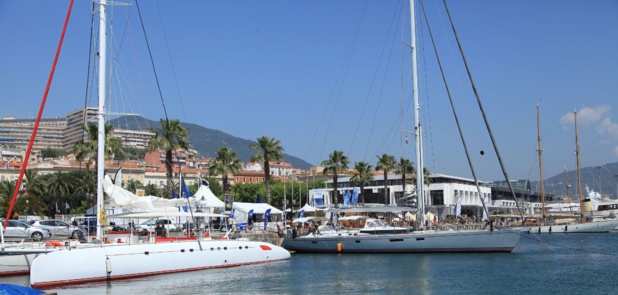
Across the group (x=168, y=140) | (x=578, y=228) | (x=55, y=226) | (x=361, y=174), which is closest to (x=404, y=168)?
(x=361, y=174)

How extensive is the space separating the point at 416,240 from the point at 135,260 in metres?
20.2

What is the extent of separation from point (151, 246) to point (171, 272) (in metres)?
1.78

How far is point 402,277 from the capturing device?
109 feet

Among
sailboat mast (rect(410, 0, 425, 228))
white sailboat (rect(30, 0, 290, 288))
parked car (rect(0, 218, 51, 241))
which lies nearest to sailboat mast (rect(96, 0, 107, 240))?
white sailboat (rect(30, 0, 290, 288))

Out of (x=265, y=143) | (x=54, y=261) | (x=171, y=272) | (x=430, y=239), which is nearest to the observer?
(x=54, y=261)

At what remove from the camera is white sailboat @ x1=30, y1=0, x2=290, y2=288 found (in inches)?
1174

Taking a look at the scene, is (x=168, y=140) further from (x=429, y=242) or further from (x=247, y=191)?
(x=247, y=191)

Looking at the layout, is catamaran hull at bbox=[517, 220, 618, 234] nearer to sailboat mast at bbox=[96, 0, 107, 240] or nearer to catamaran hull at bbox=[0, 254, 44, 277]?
sailboat mast at bbox=[96, 0, 107, 240]

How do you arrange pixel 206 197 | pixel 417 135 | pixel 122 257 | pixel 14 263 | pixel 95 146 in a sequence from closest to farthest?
pixel 122 257, pixel 14 263, pixel 417 135, pixel 206 197, pixel 95 146

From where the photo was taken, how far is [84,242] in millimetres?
33062

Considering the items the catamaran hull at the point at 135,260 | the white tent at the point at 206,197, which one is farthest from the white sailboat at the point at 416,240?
the catamaran hull at the point at 135,260

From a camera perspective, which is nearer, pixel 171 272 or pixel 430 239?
pixel 171 272

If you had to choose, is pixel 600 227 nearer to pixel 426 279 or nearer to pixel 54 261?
pixel 426 279

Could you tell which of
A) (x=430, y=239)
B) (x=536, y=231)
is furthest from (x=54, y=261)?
(x=536, y=231)
